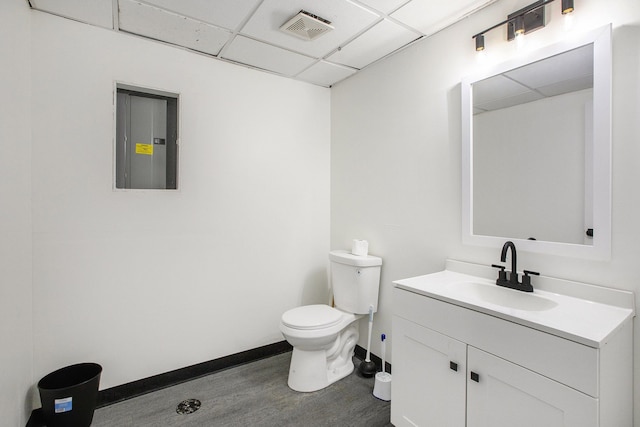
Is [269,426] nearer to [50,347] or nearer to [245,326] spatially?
[245,326]

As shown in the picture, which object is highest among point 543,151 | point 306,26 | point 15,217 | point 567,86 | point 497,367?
point 306,26

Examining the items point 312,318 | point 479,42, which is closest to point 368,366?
point 312,318

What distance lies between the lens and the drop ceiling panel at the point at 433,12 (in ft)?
5.61

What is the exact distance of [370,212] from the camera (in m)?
2.53

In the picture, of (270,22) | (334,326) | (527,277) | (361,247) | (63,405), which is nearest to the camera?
(527,277)

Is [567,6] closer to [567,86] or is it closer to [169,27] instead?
[567,86]

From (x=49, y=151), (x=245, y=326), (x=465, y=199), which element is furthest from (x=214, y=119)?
(x=465, y=199)

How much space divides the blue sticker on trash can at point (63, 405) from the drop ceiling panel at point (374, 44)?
106 inches

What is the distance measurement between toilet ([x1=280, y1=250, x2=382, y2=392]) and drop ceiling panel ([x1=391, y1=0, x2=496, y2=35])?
5.21ft

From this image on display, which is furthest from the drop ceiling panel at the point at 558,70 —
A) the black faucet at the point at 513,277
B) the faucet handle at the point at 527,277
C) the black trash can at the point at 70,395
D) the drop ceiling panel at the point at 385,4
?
the black trash can at the point at 70,395

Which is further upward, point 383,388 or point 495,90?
point 495,90

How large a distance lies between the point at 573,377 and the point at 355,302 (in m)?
1.44

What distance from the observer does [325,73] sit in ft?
8.69

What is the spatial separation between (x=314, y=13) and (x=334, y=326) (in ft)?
6.47
